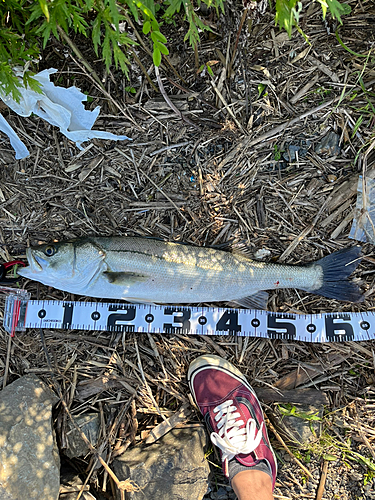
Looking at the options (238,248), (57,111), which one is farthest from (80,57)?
(238,248)

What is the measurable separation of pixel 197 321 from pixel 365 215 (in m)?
2.37

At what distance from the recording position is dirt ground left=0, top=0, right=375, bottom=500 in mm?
4191

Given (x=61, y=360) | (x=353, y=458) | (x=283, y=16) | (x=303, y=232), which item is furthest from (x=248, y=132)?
(x=353, y=458)

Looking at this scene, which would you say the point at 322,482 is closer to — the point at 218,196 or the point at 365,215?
the point at 365,215

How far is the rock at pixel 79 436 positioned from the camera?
4188 millimetres

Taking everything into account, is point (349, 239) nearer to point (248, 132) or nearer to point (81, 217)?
point (248, 132)

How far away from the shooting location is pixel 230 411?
4.27 m

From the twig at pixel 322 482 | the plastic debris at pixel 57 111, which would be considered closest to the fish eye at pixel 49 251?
the plastic debris at pixel 57 111

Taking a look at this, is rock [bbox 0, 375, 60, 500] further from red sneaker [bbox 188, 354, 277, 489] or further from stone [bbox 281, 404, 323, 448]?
stone [bbox 281, 404, 323, 448]

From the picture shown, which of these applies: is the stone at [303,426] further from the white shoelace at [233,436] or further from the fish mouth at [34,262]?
the fish mouth at [34,262]

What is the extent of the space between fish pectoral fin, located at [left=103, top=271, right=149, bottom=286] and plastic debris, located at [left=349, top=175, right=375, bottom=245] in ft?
8.46

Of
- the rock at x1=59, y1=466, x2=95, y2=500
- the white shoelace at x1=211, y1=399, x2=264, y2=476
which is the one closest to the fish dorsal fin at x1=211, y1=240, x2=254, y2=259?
the white shoelace at x1=211, y1=399, x2=264, y2=476

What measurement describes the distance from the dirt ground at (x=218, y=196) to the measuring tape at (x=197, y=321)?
0.39 feet

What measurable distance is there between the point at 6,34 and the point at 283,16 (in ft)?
7.77
